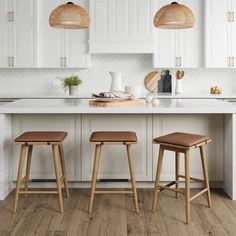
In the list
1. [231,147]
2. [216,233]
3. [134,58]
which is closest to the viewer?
[216,233]

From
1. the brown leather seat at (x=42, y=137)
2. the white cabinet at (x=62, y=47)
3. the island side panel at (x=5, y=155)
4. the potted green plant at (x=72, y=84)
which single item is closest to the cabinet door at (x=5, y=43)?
the white cabinet at (x=62, y=47)

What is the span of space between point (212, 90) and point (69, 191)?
297 cm

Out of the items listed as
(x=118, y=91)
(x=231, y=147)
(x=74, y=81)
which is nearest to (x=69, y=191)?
(x=118, y=91)

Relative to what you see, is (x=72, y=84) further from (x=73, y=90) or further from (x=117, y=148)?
(x=117, y=148)

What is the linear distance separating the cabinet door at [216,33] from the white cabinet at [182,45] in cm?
12

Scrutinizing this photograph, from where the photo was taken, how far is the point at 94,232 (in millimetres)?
3336

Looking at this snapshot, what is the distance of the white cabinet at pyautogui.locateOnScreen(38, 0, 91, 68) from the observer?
6.34 m

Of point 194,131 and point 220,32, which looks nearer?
point 194,131

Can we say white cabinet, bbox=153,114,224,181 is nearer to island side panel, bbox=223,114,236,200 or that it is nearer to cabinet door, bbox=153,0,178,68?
island side panel, bbox=223,114,236,200

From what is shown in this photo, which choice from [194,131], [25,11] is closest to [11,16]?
[25,11]

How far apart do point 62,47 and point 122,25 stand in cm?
90

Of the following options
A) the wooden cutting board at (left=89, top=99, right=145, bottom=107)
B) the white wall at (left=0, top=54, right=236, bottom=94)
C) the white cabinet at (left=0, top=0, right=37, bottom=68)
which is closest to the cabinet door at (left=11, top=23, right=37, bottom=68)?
the white cabinet at (left=0, top=0, right=37, bottom=68)

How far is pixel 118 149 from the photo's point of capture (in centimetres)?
443

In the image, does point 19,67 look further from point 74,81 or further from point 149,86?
point 149,86
